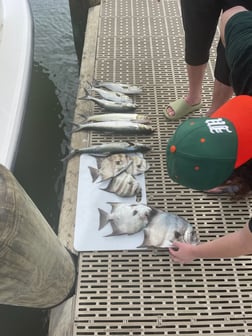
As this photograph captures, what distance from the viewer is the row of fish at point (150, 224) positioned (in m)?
2.36

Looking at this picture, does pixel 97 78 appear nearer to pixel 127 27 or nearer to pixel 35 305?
pixel 127 27

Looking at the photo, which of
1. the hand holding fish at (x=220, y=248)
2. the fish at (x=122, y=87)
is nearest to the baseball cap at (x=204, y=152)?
the hand holding fish at (x=220, y=248)

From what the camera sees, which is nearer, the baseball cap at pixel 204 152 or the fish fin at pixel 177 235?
the baseball cap at pixel 204 152

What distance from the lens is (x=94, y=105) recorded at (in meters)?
3.33

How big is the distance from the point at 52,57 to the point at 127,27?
158cm

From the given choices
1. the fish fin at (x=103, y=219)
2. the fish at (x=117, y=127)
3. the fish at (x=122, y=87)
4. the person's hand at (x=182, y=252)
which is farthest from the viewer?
the fish at (x=122, y=87)

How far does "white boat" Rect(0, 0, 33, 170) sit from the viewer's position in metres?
2.89

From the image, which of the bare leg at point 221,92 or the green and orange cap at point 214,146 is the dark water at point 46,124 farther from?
the green and orange cap at point 214,146

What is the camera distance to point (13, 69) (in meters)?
3.35

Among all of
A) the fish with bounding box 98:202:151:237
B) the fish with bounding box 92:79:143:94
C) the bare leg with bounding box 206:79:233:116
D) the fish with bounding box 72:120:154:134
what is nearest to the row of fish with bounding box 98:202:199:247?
the fish with bounding box 98:202:151:237

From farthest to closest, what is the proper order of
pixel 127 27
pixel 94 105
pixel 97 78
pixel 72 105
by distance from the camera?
pixel 72 105 → pixel 127 27 → pixel 97 78 → pixel 94 105

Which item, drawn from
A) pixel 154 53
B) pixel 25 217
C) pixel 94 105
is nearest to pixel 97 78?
pixel 94 105

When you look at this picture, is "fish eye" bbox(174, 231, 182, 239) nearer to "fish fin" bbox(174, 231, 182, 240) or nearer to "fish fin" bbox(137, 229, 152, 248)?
"fish fin" bbox(174, 231, 182, 240)

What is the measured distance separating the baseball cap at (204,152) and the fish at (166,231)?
2.58 ft
